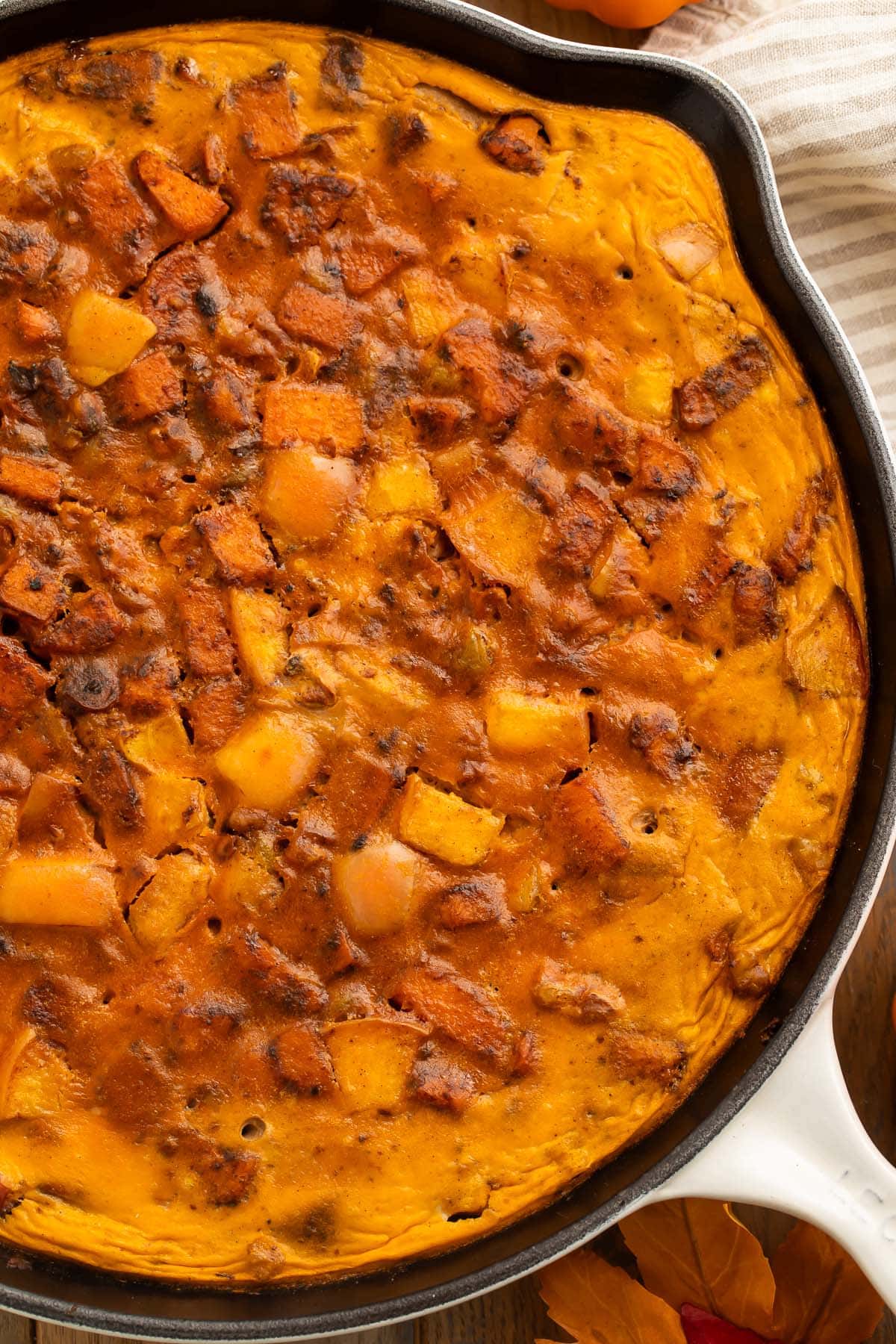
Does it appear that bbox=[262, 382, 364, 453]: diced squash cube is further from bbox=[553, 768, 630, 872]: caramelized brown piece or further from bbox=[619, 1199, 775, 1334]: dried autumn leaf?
bbox=[619, 1199, 775, 1334]: dried autumn leaf

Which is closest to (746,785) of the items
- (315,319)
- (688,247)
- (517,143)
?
(688,247)

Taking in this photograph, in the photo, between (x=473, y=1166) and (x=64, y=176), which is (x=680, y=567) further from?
(x=64, y=176)

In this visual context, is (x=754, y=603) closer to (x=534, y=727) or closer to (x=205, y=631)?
(x=534, y=727)

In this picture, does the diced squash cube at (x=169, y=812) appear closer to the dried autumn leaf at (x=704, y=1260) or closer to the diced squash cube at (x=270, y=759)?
the diced squash cube at (x=270, y=759)

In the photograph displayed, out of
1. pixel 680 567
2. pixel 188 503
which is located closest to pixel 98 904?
pixel 188 503

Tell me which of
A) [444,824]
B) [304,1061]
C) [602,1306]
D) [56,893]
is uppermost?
[444,824]
